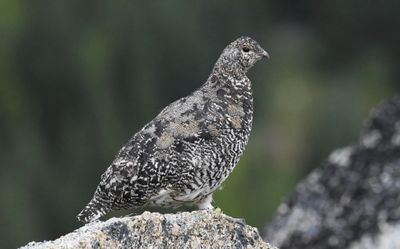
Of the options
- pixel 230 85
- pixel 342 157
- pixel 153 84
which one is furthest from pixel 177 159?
pixel 153 84

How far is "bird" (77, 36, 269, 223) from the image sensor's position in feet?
29.3

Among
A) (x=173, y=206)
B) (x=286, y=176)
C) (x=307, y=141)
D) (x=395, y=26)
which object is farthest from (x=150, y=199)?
(x=395, y=26)

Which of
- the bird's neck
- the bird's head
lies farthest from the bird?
the bird's head

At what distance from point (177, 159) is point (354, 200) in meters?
2.61

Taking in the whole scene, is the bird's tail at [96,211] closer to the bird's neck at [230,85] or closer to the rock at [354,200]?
the bird's neck at [230,85]

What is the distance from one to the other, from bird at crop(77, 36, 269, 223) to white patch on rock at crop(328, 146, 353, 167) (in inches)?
88.6

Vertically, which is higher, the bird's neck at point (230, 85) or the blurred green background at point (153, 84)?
the blurred green background at point (153, 84)

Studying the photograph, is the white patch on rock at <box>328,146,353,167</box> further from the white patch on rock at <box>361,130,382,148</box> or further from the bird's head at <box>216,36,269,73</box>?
the bird's head at <box>216,36,269,73</box>

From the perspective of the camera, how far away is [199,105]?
31.0 feet

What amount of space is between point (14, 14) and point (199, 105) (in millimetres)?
23326

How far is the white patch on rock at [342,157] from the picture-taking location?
11.7 metres

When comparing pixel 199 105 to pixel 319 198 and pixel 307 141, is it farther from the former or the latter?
pixel 307 141

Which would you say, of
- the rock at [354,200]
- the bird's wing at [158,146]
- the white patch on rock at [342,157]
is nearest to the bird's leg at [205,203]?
the bird's wing at [158,146]

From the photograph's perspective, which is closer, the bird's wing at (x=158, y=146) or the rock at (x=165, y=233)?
the rock at (x=165, y=233)
